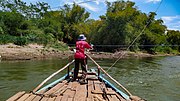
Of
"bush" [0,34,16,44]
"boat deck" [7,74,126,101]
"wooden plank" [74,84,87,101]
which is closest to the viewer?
"boat deck" [7,74,126,101]

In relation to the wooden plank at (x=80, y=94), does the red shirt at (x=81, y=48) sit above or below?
above

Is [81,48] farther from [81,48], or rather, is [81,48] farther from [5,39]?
[5,39]

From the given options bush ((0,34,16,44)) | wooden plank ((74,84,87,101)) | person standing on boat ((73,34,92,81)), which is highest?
bush ((0,34,16,44))

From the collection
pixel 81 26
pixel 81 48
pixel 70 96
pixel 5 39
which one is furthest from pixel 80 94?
pixel 81 26

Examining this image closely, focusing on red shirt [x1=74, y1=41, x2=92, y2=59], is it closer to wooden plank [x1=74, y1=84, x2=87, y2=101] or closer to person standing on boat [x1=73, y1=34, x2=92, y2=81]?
person standing on boat [x1=73, y1=34, x2=92, y2=81]

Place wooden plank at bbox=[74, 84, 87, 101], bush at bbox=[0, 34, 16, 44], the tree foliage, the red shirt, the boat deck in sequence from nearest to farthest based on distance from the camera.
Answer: the boat deck
wooden plank at bbox=[74, 84, 87, 101]
the red shirt
bush at bbox=[0, 34, 16, 44]
the tree foliage

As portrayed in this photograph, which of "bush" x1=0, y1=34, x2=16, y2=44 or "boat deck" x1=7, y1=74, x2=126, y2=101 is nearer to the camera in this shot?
"boat deck" x1=7, y1=74, x2=126, y2=101

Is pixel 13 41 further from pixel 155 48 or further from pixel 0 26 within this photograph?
pixel 155 48

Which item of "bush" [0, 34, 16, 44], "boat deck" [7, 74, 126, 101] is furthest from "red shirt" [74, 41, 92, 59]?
"bush" [0, 34, 16, 44]

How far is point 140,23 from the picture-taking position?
160 ft

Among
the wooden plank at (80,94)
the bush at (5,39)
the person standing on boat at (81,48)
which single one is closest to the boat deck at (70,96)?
the wooden plank at (80,94)

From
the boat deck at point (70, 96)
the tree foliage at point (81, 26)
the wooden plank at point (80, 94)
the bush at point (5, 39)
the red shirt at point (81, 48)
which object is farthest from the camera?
the tree foliage at point (81, 26)

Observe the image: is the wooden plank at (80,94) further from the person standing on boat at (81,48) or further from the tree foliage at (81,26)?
the tree foliage at (81,26)

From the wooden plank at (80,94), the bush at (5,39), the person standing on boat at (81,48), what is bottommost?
the wooden plank at (80,94)
